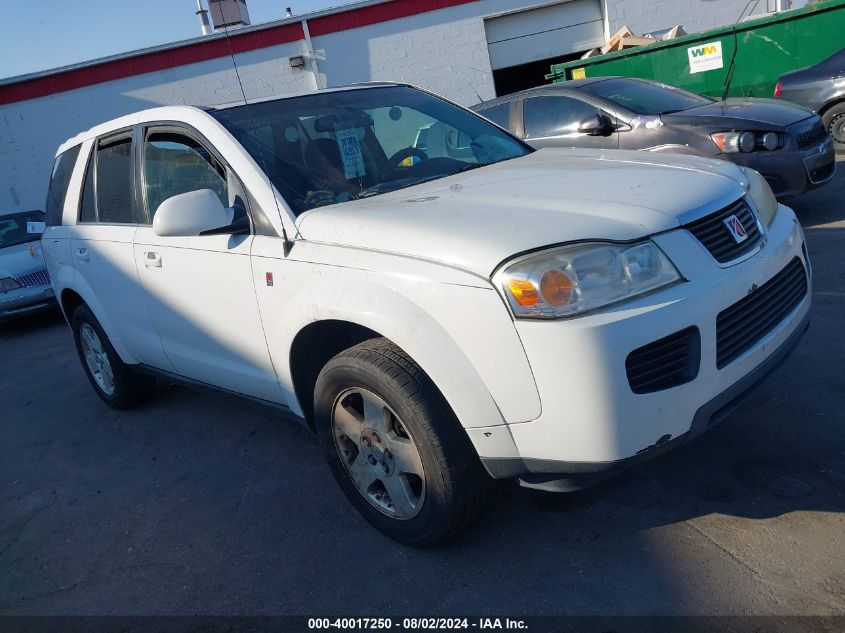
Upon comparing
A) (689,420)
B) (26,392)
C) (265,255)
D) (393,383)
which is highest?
(265,255)

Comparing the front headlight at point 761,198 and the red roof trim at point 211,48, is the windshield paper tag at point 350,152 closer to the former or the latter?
the front headlight at point 761,198

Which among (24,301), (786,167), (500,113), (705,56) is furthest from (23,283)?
(705,56)

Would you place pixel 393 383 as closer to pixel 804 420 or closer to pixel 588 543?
pixel 588 543

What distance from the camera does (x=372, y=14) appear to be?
16984 mm

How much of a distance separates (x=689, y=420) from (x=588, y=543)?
705 mm

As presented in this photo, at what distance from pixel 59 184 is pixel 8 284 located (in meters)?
4.83

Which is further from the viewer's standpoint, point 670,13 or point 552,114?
point 670,13

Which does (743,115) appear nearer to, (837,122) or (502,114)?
(502,114)

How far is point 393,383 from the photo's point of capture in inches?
102

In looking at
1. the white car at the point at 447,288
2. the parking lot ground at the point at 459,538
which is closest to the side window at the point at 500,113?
the white car at the point at 447,288

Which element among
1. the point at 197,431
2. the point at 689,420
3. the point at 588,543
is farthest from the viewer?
the point at 197,431

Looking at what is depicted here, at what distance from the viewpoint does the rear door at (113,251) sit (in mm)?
4168

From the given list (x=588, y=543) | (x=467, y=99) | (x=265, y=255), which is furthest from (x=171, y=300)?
(x=467, y=99)

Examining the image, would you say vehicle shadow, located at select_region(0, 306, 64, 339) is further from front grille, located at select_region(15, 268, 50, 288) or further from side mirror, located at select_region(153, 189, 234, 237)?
side mirror, located at select_region(153, 189, 234, 237)
